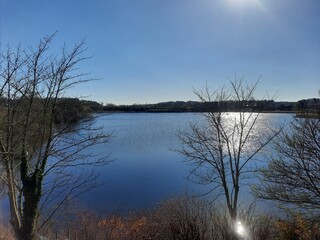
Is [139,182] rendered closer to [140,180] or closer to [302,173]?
[140,180]

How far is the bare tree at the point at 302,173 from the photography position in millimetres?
15047

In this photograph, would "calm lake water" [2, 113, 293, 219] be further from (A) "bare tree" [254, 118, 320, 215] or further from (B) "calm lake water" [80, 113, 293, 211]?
(A) "bare tree" [254, 118, 320, 215]

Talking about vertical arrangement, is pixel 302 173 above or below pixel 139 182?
above

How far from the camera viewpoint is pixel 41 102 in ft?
29.1

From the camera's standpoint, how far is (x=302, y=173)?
615 inches

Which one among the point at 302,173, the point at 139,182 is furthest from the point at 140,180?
the point at 302,173

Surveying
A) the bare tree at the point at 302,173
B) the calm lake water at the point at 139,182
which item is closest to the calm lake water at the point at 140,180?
the calm lake water at the point at 139,182

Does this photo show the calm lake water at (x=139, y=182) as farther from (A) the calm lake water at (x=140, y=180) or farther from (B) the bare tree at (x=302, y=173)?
(B) the bare tree at (x=302, y=173)

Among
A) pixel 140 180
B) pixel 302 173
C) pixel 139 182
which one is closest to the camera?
pixel 302 173

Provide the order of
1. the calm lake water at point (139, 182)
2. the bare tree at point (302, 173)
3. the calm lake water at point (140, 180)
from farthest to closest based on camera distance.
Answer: the calm lake water at point (140, 180), the calm lake water at point (139, 182), the bare tree at point (302, 173)

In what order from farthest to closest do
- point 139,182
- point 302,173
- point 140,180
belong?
1. point 140,180
2. point 139,182
3. point 302,173

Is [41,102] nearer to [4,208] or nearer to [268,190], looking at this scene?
[268,190]

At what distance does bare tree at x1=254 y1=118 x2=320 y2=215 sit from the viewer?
15.0m

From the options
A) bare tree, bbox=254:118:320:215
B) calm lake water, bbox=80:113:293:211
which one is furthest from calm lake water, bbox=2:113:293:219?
bare tree, bbox=254:118:320:215
